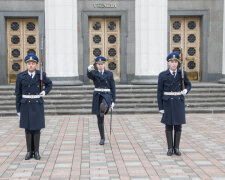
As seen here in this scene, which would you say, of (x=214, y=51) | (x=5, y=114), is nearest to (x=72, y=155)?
(x=5, y=114)

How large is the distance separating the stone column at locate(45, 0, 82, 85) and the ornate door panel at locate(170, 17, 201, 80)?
4993 mm

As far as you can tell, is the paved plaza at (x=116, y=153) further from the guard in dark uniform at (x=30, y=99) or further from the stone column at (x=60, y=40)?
the stone column at (x=60, y=40)

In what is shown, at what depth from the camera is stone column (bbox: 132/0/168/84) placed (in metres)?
13.9

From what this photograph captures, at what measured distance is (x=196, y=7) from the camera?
634 inches

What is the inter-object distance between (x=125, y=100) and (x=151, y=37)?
287 cm

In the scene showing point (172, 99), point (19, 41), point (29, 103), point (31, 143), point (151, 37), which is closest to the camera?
point (29, 103)

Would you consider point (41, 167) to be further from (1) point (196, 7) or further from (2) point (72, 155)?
(1) point (196, 7)

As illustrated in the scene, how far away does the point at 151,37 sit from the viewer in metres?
14.0

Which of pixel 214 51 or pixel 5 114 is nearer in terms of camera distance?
pixel 5 114

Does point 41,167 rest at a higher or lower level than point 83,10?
lower

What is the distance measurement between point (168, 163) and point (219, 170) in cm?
89

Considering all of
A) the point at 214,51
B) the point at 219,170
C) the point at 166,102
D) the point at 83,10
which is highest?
the point at 83,10

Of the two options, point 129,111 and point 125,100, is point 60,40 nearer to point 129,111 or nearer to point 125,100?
point 125,100

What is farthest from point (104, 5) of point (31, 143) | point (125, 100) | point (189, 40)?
point (31, 143)
